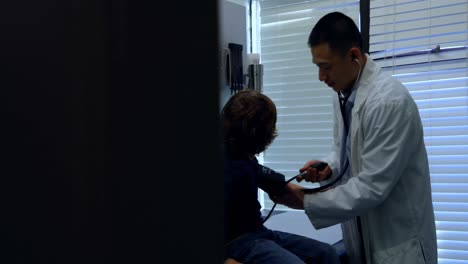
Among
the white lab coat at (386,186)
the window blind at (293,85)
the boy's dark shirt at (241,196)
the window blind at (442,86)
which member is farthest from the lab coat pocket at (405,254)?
the window blind at (293,85)

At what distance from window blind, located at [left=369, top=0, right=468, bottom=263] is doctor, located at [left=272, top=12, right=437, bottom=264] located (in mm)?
643

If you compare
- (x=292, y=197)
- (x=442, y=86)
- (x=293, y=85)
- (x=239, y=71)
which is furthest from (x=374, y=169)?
(x=293, y=85)

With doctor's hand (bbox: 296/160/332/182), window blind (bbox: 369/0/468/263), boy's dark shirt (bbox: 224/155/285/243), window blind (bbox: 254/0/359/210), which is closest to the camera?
boy's dark shirt (bbox: 224/155/285/243)

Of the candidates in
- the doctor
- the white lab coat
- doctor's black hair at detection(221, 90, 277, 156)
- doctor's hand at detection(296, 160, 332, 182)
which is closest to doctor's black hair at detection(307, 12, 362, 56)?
the doctor

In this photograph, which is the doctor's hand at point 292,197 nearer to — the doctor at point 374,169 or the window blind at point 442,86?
the doctor at point 374,169

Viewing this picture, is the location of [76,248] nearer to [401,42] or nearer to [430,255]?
[430,255]

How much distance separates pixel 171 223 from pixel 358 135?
43.5 inches

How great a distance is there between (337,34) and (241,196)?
543 mm

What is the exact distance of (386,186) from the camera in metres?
1.23

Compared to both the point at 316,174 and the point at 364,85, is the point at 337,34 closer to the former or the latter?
the point at 364,85

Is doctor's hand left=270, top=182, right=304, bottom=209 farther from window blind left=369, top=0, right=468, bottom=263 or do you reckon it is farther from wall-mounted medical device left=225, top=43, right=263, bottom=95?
window blind left=369, top=0, right=468, bottom=263

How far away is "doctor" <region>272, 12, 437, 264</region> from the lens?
1234 mm

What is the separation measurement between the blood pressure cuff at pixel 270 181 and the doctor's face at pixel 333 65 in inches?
12.9

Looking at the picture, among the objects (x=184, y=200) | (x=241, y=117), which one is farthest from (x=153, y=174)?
(x=241, y=117)
